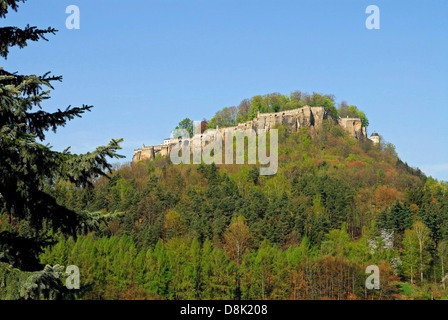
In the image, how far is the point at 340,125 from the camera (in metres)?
Answer: 139

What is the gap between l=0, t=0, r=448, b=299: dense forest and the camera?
898cm

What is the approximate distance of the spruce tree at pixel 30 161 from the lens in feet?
28.6

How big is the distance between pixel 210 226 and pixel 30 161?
6979cm

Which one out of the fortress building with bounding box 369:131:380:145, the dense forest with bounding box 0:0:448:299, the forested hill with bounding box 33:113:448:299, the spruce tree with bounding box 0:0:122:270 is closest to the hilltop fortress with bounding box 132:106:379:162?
the fortress building with bounding box 369:131:380:145

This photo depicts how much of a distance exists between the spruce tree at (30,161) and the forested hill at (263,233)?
27.3 metres

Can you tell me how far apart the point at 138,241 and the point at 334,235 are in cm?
2629

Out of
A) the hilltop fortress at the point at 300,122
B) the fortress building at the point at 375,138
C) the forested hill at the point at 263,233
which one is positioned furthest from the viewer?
the fortress building at the point at 375,138

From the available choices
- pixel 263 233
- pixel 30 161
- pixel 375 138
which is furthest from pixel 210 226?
pixel 375 138

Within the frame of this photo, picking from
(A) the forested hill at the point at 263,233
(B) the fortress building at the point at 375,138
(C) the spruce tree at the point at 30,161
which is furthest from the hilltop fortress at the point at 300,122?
(C) the spruce tree at the point at 30,161

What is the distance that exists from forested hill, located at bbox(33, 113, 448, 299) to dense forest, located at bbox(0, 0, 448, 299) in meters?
0.20

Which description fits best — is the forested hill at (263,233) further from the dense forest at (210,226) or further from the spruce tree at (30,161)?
the spruce tree at (30,161)

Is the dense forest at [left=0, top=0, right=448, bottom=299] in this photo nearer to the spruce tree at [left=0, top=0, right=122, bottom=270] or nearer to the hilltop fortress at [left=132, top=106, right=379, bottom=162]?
the spruce tree at [left=0, top=0, right=122, bottom=270]

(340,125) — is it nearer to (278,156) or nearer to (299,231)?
(278,156)

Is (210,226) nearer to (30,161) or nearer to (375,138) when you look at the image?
(30,161)
